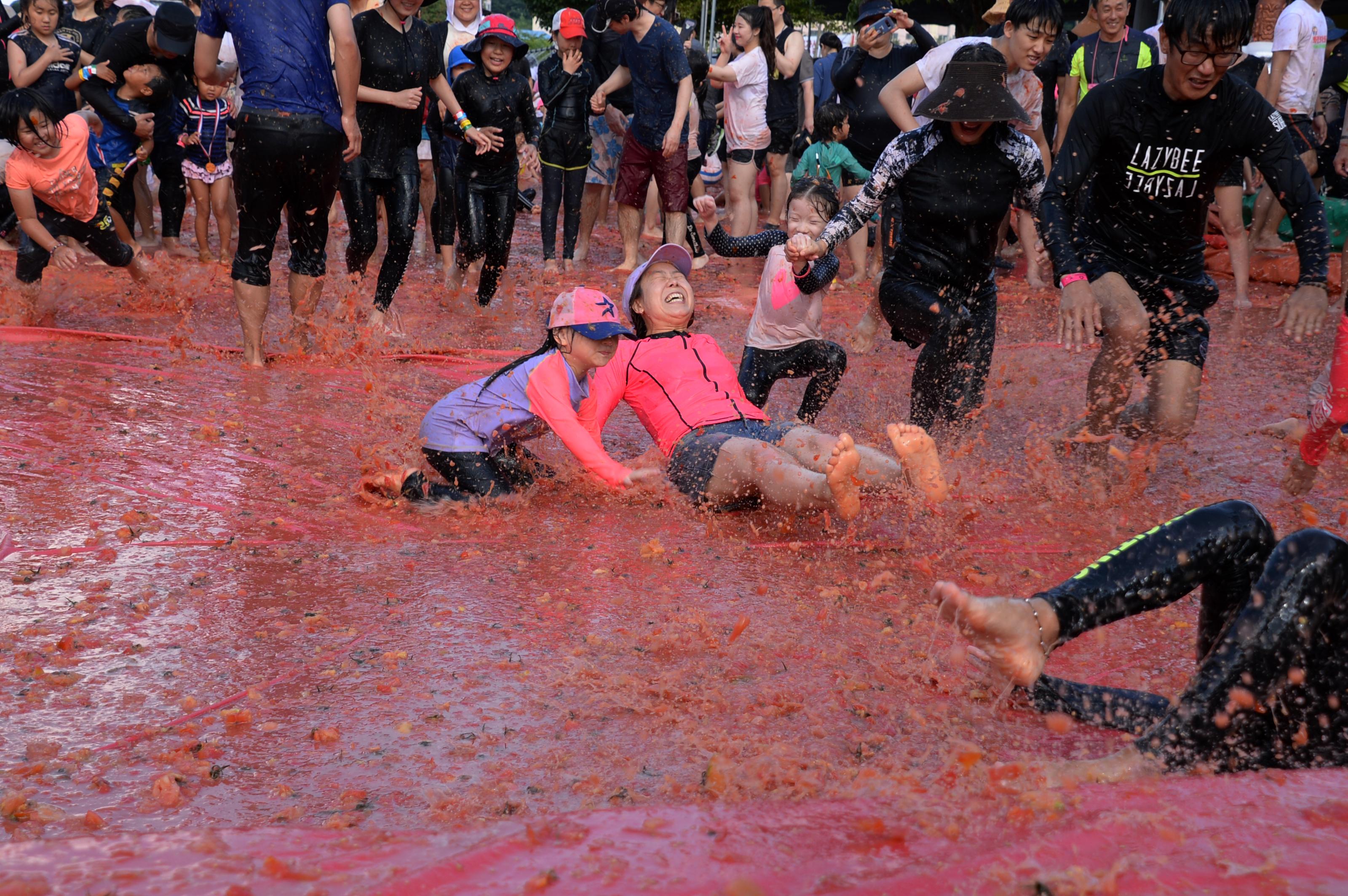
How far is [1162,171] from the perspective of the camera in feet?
14.8

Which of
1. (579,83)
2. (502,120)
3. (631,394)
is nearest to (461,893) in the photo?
(631,394)

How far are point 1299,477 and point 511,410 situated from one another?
8.99 ft

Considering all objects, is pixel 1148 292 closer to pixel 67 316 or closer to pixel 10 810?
pixel 10 810

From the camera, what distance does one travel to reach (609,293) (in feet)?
29.0

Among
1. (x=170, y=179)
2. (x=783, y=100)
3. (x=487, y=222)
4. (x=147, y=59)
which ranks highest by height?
(x=783, y=100)

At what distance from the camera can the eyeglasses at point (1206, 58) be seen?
164 inches

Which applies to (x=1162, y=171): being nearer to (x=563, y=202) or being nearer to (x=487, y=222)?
(x=487, y=222)

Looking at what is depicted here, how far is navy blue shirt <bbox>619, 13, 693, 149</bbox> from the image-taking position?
9.11 metres

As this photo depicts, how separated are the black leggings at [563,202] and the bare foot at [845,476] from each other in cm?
628

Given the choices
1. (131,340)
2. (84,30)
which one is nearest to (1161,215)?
(131,340)

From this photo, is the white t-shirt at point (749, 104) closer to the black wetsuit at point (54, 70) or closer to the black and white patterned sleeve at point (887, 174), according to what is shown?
the black and white patterned sleeve at point (887, 174)

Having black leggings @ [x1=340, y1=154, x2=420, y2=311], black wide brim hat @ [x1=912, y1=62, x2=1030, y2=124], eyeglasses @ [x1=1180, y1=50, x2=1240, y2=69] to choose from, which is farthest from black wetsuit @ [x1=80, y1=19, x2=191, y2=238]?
eyeglasses @ [x1=1180, y1=50, x2=1240, y2=69]

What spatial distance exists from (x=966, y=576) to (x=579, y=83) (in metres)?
6.83

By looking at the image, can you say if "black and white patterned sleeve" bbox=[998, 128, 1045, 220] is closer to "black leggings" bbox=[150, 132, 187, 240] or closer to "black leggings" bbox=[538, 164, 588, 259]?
"black leggings" bbox=[538, 164, 588, 259]
